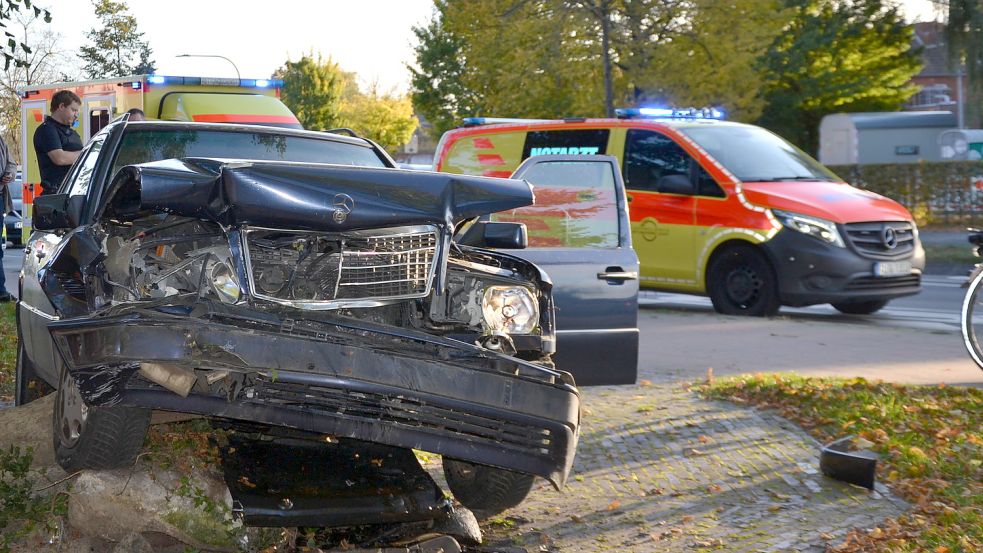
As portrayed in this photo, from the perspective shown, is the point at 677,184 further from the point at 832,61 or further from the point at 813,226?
the point at 832,61

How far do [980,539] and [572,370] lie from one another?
2303 millimetres

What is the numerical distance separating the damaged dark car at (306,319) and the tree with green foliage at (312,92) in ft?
210

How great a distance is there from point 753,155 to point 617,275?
20.6 feet

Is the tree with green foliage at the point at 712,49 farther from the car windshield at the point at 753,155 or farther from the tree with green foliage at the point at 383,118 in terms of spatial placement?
the tree with green foliage at the point at 383,118

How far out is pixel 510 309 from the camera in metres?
5.20

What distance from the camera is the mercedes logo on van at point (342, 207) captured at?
14.8 feet

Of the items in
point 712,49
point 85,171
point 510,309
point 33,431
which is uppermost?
point 712,49

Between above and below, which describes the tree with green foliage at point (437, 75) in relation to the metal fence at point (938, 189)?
above

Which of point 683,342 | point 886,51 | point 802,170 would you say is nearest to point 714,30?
point 802,170

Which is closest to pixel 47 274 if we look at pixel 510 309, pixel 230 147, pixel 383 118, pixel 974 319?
pixel 230 147

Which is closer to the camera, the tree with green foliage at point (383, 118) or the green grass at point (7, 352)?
the green grass at point (7, 352)

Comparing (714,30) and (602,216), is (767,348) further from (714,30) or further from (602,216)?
(714,30)

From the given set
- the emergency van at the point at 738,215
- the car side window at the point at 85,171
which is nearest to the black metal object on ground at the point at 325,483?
the car side window at the point at 85,171

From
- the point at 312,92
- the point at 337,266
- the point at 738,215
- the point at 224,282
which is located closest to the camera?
the point at 224,282
